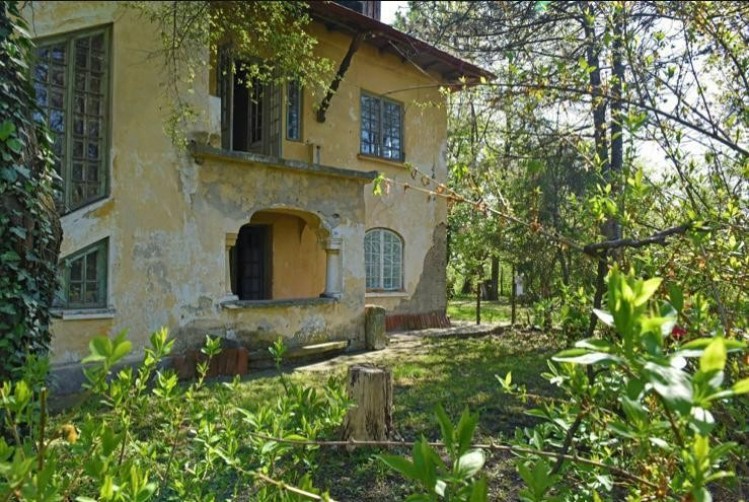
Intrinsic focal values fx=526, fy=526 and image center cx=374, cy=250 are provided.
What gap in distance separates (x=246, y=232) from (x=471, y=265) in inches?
355

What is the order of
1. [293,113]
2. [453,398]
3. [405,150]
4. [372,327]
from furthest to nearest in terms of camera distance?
[405,150], [293,113], [372,327], [453,398]

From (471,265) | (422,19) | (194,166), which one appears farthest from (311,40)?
(471,265)

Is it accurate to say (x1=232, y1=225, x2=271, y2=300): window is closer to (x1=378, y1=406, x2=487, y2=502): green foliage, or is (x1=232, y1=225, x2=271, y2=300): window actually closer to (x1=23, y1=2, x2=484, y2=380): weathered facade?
(x1=23, y1=2, x2=484, y2=380): weathered facade

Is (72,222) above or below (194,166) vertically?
below

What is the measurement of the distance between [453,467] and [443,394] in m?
5.48

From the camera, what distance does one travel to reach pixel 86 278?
647 centimetres

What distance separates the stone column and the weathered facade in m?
0.02

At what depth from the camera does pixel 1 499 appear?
3.84ft

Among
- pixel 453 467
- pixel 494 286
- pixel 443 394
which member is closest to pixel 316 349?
pixel 443 394

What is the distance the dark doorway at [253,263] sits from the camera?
426 inches

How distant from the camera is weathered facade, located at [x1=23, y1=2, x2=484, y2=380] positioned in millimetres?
6410

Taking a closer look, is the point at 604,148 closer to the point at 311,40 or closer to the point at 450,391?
the point at 450,391

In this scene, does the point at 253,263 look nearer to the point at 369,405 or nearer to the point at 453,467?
the point at 369,405

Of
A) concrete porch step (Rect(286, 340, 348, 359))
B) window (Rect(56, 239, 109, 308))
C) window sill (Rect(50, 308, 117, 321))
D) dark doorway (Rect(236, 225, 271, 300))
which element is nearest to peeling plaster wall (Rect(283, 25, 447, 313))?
dark doorway (Rect(236, 225, 271, 300))
